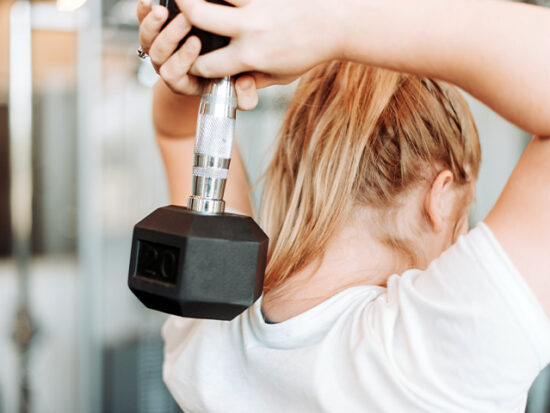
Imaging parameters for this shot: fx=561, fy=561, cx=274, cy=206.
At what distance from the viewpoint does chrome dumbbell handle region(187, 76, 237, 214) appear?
432mm

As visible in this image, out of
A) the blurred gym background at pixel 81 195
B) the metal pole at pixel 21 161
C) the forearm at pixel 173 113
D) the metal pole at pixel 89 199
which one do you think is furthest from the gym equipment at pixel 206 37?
the metal pole at pixel 21 161

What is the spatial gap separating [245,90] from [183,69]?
0.05 meters

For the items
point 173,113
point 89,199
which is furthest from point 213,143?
point 89,199

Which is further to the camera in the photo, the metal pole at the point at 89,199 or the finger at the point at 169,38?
the metal pole at the point at 89,199

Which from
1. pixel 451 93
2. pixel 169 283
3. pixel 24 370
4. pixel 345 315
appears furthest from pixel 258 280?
pixel 24 370

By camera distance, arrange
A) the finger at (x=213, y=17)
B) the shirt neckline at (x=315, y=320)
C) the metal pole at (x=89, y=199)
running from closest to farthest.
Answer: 1. the finger at (x=213, y=17)
2. the shirt neckline at (x=315, y=320)
3. the metal pole at (x=89, y=199)

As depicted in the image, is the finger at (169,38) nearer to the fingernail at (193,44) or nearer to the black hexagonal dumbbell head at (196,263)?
the fingernail at (193,44)

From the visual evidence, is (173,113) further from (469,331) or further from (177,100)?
(469,331)

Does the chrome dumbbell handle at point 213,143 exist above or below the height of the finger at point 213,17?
below

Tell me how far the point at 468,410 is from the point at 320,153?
1.00 feet

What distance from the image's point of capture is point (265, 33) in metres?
0.40

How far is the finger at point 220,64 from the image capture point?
0.40 meters

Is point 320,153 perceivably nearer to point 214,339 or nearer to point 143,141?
point 214,339

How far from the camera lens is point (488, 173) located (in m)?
1.80
